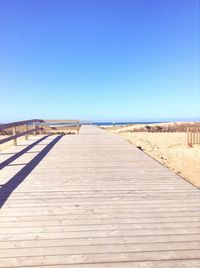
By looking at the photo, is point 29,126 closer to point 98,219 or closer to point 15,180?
point 15,180

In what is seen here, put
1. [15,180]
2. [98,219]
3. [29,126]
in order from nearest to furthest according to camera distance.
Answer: [98,219]
[15,180]
[29,126]

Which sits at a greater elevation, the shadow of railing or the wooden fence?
the wooden fence

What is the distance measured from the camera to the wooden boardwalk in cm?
278

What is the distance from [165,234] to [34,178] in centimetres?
345

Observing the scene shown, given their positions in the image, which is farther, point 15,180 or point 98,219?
point 15,180

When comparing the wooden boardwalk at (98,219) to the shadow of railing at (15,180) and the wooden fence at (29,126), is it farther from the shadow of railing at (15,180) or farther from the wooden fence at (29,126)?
the wooden fence at (29,126)

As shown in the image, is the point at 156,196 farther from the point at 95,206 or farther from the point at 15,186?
the point at 15,186

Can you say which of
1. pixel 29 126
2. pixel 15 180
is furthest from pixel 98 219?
pixel 29 126

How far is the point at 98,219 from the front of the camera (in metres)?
3.73

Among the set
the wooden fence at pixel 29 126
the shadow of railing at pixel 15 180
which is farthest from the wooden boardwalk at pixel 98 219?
the wooden fence at pixel 29 126

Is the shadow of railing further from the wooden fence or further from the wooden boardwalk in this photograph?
the wooden fence

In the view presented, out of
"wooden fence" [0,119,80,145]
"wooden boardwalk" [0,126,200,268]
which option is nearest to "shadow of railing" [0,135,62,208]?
"wooden boardwalk" [0,126,200,268]

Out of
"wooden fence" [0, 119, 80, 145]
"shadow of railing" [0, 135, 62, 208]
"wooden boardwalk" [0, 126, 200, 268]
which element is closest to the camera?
"wooden boardwalk" [0, 126, 200, 268]

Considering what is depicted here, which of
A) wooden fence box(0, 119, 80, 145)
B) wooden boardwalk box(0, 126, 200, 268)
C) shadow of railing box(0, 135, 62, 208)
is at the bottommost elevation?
wooden boardwalk box(0, 126, 200, 268)
